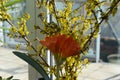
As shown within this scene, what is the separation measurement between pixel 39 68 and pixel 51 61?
2.05 feet

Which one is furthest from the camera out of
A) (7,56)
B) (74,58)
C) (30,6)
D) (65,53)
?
(7,56)

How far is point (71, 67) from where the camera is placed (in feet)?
3.19

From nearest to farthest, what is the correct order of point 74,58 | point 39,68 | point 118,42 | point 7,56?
1. point 39,68
2. point 74,58
3. point 118,42
4. point 7,56

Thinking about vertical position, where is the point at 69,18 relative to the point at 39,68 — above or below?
above

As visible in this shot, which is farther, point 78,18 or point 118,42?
point 118,42

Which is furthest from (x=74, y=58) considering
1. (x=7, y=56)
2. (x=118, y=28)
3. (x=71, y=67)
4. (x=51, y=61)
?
(x=7, y=56)

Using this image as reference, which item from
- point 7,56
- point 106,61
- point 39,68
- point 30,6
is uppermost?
point 30,6

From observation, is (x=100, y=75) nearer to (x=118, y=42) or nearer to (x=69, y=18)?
(x=118, y=42)

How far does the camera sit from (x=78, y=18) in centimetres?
98

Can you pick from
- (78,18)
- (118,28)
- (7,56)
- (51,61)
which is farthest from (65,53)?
(7,56)

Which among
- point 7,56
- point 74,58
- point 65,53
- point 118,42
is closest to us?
point 65,53

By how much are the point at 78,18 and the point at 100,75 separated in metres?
0.70

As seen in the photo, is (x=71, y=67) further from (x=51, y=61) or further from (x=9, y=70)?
(x=9, y=70)

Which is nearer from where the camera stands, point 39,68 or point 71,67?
point 39,68
